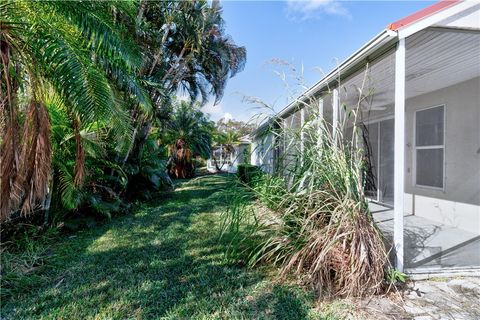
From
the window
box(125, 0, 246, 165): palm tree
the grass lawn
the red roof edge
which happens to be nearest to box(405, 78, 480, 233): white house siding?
the window

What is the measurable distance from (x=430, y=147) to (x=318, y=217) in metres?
4.38

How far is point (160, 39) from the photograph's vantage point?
1018 cm

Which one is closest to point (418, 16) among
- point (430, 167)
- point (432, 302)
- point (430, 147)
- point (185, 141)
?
A: point (432, 302)

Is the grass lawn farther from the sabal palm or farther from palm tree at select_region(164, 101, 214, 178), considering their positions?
palm tree at select_region(164, 101, 214, 178)

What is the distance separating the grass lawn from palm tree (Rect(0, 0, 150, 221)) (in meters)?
1.30

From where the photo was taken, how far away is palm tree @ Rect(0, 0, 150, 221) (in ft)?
10.5

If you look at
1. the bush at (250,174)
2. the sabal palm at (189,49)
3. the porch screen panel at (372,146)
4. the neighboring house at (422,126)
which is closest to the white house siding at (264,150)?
the neighboring house at (422,126)

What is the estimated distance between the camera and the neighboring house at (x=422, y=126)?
3279 mm

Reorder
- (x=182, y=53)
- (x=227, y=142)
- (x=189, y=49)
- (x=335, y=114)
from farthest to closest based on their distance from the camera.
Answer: (x=227, y=142) < (x=189, y=49) < (x=182, y=53) < (x=335, y=114)

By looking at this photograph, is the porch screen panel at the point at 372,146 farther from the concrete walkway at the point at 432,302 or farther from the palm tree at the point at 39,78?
the palm tree at the point at 39,78

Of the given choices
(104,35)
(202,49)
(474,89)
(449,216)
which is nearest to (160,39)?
(202,49)

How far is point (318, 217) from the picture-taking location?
3.41 m

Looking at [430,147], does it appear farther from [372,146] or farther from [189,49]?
[189,49]

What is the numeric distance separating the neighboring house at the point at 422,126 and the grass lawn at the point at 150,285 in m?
1.86
